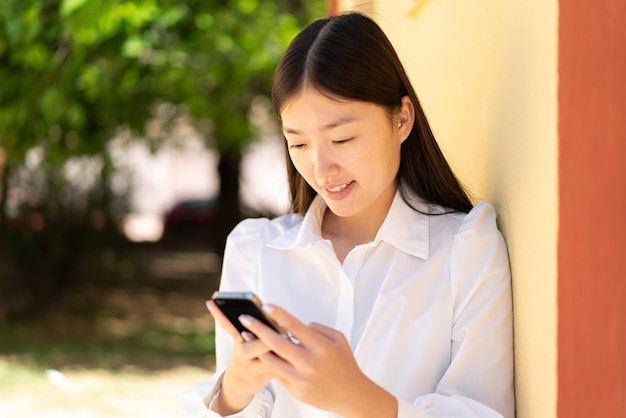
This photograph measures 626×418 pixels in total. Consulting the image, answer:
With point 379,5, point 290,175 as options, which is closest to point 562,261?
point 290,175

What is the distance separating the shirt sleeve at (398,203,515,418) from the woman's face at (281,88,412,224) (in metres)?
0.24

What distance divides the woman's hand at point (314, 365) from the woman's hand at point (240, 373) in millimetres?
36

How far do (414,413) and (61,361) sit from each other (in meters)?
8.03

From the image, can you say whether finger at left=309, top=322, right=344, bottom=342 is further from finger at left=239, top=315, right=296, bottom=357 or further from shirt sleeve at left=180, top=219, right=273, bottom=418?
shirt sleeve at left=180, top=219, right=273, bottom=418

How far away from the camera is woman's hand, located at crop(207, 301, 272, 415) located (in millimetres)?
1701

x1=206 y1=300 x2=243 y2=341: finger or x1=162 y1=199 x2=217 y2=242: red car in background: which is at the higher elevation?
x1=206 y1=300 x2=243 y2=341: finger

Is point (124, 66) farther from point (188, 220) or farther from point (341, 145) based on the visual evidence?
point (188, 220)

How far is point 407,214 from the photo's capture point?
216 cm

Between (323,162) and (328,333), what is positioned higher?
(323,162)

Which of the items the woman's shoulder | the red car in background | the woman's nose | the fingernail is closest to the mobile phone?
the fingernail

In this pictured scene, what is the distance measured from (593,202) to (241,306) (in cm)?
64

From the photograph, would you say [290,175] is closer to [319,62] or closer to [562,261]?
[319,62]

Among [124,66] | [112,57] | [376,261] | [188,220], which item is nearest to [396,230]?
[376,261]

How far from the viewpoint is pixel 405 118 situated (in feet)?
7.05
